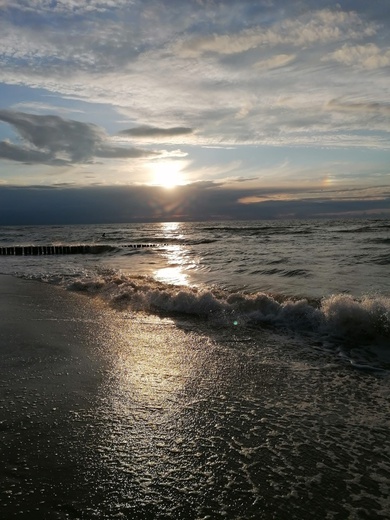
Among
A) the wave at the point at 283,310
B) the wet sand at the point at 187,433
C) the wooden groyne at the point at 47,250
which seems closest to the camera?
the wet sand at the point at 187,433

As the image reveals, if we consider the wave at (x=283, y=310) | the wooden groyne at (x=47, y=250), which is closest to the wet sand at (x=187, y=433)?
the wave at (x=283, y=310)

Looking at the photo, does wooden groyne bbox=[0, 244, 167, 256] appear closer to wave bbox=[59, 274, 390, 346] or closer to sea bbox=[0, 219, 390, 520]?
wave bbox=[59, 274, 390, 346]

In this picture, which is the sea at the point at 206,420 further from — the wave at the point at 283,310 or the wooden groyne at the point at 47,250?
the wooden groyne at the point at 47,250

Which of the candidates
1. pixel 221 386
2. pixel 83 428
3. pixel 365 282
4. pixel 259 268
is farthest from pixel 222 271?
pixel 83 428

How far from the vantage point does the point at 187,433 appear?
339cm

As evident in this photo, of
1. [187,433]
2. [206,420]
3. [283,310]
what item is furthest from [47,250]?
[187,433]

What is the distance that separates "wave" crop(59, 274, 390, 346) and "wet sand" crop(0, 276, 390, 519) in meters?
1.39

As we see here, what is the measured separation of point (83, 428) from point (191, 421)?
0.96 meters

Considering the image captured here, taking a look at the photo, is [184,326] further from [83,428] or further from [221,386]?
[83,428]

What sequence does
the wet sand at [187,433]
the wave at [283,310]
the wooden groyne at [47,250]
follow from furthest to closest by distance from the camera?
1. the wooden groyne at [47,250]
2. the wave at [283,310]
3. the wet sand at [187,433]

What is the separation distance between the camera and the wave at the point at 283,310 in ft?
22.7

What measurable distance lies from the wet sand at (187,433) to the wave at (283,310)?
139cm

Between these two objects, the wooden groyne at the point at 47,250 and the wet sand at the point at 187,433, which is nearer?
the wet sand at the point at 187,433

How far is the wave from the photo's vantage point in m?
6.91
